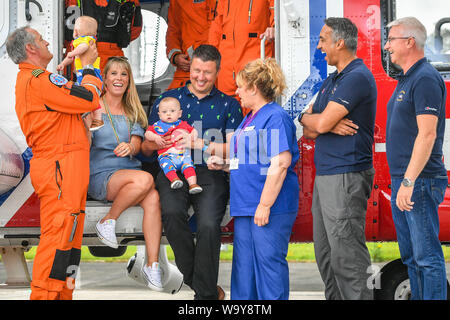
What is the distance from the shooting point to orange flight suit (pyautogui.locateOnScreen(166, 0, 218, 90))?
5.50m

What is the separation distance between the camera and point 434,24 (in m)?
4.21

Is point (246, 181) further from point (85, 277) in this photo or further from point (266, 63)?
point (85, 277)

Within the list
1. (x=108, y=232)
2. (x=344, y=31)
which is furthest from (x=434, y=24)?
(x=108, y=232)

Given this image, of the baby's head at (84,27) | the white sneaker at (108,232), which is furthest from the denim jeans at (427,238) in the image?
the baby's head at (84,27)

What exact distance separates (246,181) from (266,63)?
75cm

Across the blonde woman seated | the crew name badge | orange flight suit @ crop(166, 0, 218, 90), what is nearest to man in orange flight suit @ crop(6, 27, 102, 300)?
the blonde woman seated

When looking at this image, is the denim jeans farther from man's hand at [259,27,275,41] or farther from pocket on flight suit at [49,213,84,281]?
pocket on flight suit at [49,213,84,281]

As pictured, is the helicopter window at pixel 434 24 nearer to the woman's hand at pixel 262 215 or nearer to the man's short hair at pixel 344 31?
the man's short hair at pixel 344 31

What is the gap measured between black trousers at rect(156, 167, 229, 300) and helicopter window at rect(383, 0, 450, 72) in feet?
5.64

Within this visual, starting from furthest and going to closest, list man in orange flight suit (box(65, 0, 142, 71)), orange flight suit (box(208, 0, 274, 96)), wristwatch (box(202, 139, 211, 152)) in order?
man in orange flight suit (box(65, 0, 142, 71))
orange flight suit (box(208, 0, 274, 96))
wristwatch (box(202, 139, 211, 152))

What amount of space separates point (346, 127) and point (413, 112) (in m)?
0.40

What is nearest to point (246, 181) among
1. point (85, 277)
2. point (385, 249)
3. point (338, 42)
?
point (338, 42)

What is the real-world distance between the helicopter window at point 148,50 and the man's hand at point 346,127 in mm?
3396
